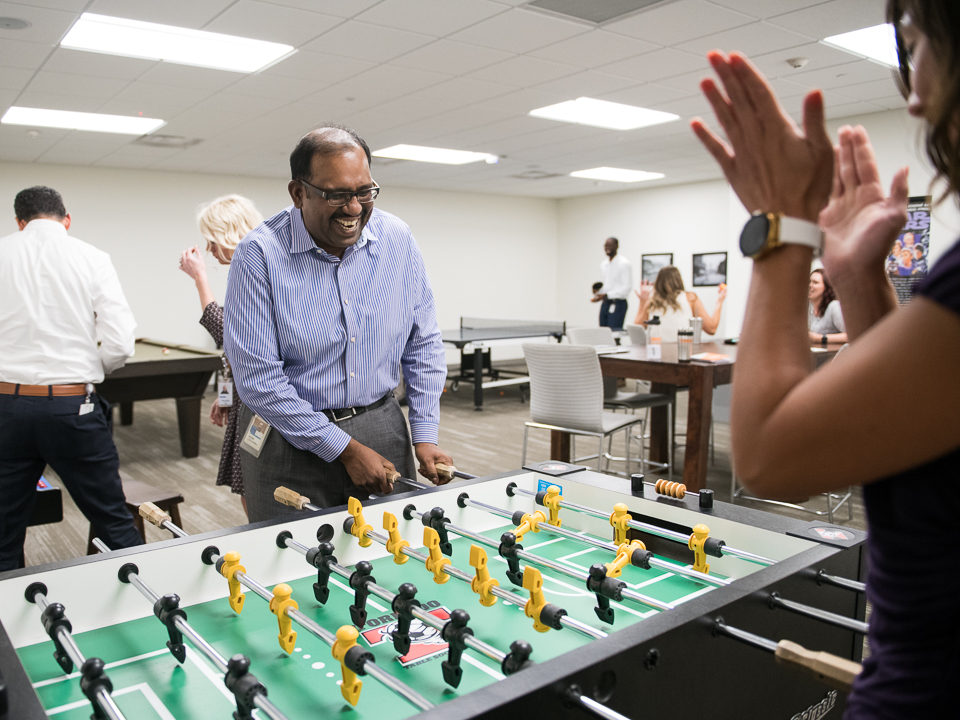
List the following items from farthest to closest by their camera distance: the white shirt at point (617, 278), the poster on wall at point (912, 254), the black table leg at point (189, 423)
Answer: the white shirt at point (617, 278)
the poster on wall at point (912, 254)
the black table leg at point (189, 423)

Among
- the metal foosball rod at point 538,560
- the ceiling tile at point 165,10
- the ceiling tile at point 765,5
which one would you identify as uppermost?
the ceiling tile at point 765,5

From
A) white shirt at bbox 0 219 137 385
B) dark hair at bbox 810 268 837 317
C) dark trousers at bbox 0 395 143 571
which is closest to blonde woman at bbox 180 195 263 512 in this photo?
white shirt at bbox 0 219 137 385

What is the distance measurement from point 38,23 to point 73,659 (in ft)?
13.0

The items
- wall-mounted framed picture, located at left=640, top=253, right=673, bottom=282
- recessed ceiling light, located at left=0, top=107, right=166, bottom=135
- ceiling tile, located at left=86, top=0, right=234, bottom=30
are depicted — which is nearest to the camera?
ceiling tile, located at left=86, top=0, right=234, bottom=30

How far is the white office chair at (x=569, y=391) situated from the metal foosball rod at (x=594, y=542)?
244 centimetres

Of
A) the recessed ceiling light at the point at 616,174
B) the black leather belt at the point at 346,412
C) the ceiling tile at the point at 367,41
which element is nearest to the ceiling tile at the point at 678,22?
the ceiling tile at the point at 367,41

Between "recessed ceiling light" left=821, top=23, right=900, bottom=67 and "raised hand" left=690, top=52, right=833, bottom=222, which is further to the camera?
"recessed ceiling light" left=821, top=23, right=900, bottom=67

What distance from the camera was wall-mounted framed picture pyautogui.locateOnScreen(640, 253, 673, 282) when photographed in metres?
11.2

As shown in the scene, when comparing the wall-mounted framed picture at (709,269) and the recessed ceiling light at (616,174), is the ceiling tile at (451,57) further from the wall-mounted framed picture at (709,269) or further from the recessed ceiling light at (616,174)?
the wall-mounted framed picture at (709,269)

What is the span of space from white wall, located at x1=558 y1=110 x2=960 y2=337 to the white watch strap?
7.69 m

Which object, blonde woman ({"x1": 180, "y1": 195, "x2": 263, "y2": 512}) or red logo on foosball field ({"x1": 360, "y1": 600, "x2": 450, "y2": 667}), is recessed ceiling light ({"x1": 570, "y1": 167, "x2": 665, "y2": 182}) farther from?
red logo on foosball field ({"x1": 360, "y1": 600, "x2": 450, "y2": 667})

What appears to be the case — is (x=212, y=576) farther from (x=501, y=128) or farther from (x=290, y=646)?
(x=501, y=128)

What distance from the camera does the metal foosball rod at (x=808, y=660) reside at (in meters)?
0.84

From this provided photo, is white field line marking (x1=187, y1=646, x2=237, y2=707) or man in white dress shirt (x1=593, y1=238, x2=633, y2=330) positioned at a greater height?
man in white dress shirt (x1=593, y1=238, x2=633, y2=330)
